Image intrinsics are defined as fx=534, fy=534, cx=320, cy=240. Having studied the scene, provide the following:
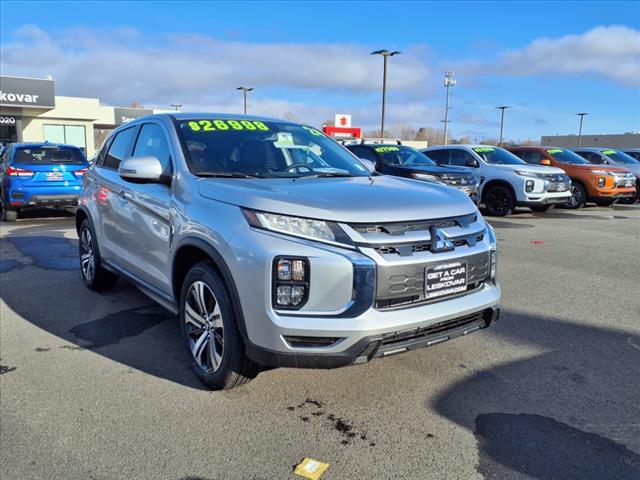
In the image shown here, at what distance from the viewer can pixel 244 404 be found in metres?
3.29

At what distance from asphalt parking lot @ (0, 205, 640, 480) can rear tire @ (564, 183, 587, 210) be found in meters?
10.8

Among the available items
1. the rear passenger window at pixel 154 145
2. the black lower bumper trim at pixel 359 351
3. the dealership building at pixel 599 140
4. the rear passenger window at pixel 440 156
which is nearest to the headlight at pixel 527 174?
the rear passenger window at pixel 440 156

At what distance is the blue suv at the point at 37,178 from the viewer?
35.8 feet

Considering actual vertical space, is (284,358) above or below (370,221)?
below

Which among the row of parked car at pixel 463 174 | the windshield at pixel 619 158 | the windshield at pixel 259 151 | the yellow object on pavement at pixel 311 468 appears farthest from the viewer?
the windshield at pixel 619 158

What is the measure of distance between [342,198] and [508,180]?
10.7 meters

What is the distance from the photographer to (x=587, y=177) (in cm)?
1479

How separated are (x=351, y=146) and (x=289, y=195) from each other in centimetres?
1009

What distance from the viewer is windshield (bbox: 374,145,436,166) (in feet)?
40.1

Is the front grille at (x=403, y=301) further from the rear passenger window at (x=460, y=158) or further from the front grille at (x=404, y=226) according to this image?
the rear passenger window at (x=460, y=158)

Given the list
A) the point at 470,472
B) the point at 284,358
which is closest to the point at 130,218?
the point at 284,358

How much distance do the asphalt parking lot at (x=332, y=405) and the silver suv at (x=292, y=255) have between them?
405mm

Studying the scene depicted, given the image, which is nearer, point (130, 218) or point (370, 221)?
point (370, 221)

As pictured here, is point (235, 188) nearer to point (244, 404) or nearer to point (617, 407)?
point (244, 404)
